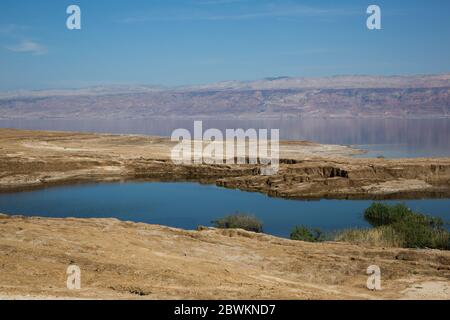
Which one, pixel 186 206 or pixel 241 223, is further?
pixel 186 206

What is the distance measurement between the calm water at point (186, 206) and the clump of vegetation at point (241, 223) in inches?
15.9

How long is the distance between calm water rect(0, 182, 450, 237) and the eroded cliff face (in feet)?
7.04

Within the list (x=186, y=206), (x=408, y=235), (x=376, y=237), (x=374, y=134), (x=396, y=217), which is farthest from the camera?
(x=374, y=134)

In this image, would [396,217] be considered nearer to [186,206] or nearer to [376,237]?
[376,237]

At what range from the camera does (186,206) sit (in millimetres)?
28906

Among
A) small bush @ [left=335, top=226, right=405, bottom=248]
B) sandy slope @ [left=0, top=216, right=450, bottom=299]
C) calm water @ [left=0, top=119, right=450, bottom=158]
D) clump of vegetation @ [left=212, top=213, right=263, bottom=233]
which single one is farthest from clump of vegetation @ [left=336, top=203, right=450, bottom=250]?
calm water @ [left=0, top=119, right=450, bottom=158]

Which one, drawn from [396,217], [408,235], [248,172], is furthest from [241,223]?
[248,172]

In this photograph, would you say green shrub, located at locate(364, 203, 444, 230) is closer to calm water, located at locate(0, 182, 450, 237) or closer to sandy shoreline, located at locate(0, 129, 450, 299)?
calm water, located at locate(0, 182, 450, 237)

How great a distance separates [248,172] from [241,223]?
1695 centimetres

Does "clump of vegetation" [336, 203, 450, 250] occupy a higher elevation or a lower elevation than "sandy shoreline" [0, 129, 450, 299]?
lower

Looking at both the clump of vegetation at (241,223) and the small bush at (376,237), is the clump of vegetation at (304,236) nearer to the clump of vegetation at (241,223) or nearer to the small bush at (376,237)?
the small bush at (376,237)

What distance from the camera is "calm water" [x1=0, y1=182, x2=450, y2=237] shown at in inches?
976

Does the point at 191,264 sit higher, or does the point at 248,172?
the point at 191,264

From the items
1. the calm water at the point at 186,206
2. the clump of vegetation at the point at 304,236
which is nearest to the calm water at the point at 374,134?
the calm water at the point at 186,206
